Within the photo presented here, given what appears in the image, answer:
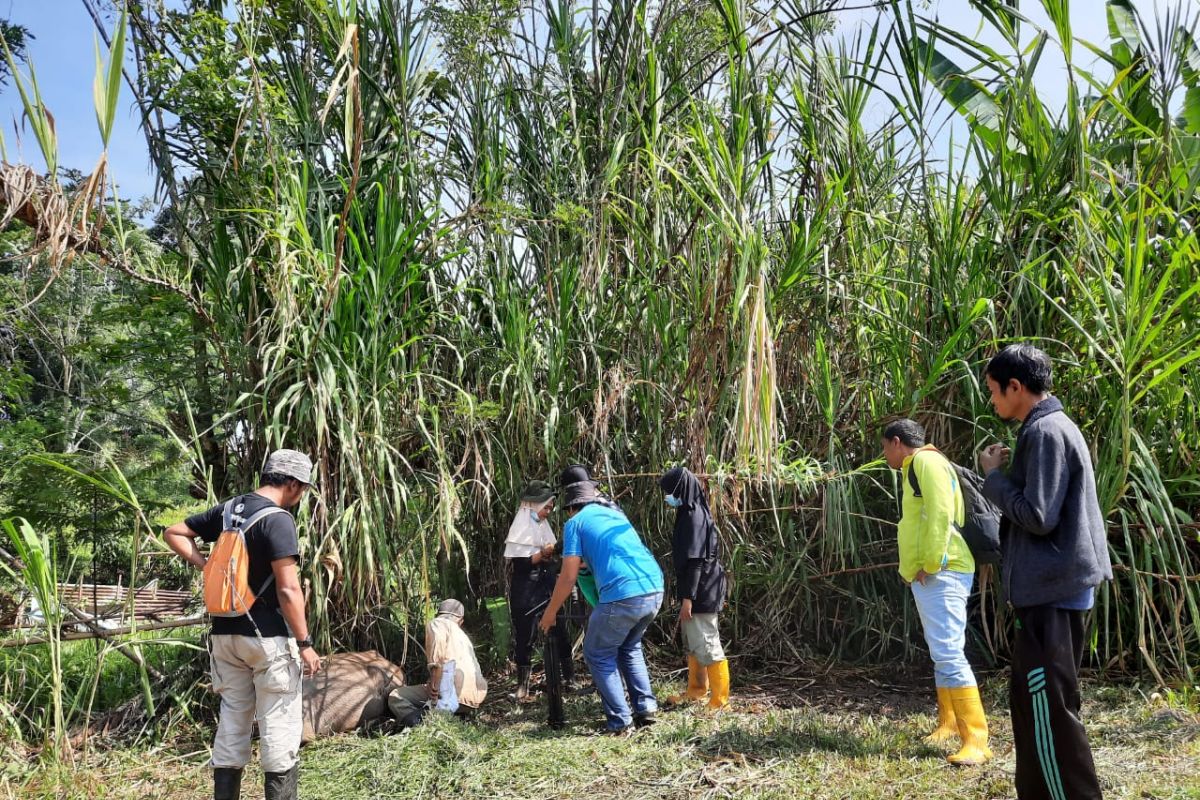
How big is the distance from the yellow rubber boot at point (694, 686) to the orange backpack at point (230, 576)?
2.37 meters

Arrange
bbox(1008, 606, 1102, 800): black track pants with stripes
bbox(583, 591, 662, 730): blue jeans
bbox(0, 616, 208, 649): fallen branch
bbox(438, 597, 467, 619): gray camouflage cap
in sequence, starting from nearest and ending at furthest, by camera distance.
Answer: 1. bbox(1008, 606, 1102, 800): black track pants with stripes
2. bbox(0, 616, 208, 649): fallen branch
3. bbox(583, 591, 662, 730): blue jeans
4. bbox(438, 597, 467, 619): gray camouflage cap

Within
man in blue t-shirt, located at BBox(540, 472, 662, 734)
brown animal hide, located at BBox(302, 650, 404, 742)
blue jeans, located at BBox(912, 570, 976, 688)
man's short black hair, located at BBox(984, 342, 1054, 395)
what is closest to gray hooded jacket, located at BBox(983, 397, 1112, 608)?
man's short black hair, located at BBox(984, 342, 1054, 395)

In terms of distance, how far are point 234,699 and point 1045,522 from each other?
9.46 ft

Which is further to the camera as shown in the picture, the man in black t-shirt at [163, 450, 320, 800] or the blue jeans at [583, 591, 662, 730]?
the blue jeans at [583, 591, 662, 730]

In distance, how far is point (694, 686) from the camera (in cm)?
471

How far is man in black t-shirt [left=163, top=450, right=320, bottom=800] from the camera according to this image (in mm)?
3246

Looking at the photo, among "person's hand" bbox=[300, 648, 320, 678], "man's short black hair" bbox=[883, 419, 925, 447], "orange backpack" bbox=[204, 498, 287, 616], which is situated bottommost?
"person's hand" bbox=[300, 648, 320, 678]

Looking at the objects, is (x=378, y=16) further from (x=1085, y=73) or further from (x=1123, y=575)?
(x=1123, y=575)

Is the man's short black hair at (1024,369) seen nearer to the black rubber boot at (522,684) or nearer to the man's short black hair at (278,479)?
the man's short black hair at (278,479)

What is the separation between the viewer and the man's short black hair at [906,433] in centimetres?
372

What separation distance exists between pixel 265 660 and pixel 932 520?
8.61 ft

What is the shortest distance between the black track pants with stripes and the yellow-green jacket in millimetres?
874

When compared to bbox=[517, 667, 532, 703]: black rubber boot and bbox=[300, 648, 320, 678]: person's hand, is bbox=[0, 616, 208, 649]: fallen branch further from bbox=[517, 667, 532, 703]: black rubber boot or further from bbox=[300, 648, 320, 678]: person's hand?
bbox=[517, 667, 532, 703]: black rubber boot

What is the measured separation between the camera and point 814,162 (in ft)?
17.7
